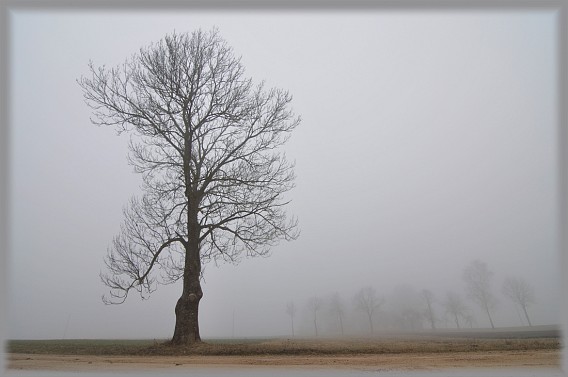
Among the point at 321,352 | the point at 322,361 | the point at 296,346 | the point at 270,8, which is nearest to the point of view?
the point at 322,361

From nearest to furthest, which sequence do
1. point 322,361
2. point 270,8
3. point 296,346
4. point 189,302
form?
point 322,361, point 270,8, point 296,346, point 189,302

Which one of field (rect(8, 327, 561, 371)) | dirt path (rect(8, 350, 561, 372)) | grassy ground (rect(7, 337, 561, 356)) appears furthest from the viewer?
grassy ground (rect(7, 337, 561, 356))

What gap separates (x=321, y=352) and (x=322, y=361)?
0.83 metres

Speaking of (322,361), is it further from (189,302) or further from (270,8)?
(270,8)

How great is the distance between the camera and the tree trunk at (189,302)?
8.45m

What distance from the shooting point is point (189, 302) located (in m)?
8.54

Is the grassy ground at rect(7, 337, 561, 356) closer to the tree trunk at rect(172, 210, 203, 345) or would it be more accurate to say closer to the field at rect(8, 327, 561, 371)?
the field at rect(8, 327, 561, 371)

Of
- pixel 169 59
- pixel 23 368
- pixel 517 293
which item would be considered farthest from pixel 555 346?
pixel 169 59

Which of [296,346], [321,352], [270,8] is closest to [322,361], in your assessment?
[321,352]

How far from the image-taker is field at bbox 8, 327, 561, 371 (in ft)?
21.8

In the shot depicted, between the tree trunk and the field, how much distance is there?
0.27 m

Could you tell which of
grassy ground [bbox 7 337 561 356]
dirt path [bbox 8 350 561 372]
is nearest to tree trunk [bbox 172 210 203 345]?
grassy ground [bbox 7 337 561 356]

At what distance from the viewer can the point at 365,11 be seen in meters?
7.61

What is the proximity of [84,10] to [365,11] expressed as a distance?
5.10 metres
